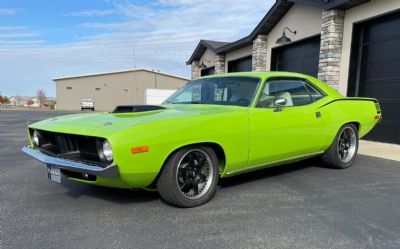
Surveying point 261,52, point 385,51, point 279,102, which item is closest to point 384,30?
point 385,51

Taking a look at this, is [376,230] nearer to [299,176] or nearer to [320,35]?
[299,176]

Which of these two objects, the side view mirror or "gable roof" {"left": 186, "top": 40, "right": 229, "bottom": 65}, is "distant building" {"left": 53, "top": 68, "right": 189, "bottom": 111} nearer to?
"gable roof" {"left": 186, "top": 40, "right": 229, "bottom": 65}

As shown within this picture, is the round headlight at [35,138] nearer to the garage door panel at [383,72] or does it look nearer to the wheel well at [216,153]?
the wheel well at [216,153]

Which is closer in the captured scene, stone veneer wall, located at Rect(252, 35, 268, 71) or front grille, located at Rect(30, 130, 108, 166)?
front grille, located at Rect(30, 130, 108, 166)

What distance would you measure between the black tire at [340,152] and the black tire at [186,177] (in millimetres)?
2279

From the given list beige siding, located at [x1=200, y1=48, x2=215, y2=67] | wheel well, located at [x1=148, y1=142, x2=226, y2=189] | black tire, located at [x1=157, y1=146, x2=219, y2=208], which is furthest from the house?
beige siding, located at [x1=200, y1=48, x2=215, y2=67]

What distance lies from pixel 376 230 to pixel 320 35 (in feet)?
27.1

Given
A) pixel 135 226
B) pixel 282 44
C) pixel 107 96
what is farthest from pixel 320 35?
pixel 107 96

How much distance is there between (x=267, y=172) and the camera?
4.84 metres

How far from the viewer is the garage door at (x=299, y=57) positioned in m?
10.4

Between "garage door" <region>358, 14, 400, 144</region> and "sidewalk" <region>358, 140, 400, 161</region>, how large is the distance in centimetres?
44

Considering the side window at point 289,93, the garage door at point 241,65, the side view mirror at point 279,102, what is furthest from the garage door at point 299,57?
the side view mirror at point 279,102

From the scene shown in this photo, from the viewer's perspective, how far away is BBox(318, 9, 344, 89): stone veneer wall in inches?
353

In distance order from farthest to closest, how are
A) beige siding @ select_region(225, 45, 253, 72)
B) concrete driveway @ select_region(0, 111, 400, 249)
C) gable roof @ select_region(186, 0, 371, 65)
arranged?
1. beige siding @ select_region(225, 45, 253, 72)
2. gable roof @ select_region(186, 0, 371, 65)
3. concrete driveway @ select_region(0, 111, 400, 249)
